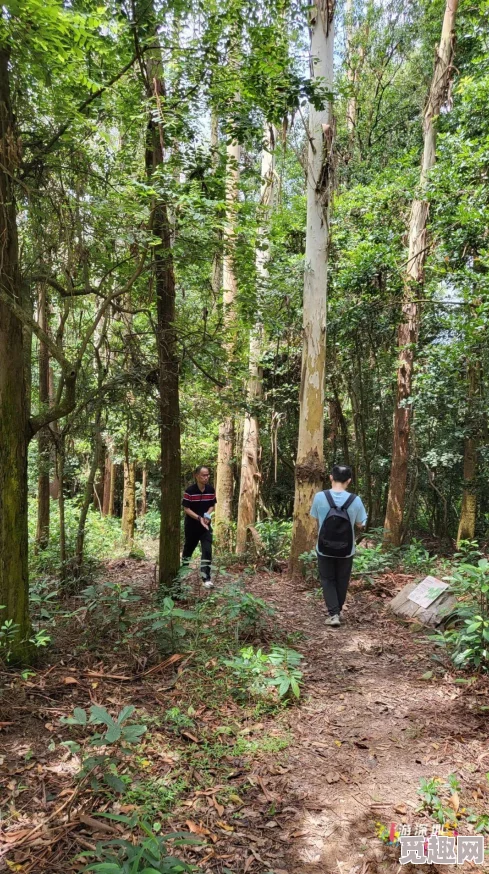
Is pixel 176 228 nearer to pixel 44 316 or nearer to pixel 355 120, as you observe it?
pixel 44 316

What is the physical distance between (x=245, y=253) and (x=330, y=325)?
468 centimetres

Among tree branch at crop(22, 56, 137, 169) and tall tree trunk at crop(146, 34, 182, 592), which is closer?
tree branch at crop(22, 56, 137, 169)

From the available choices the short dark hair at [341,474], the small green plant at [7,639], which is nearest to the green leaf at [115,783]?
the small green plant at [7,639]

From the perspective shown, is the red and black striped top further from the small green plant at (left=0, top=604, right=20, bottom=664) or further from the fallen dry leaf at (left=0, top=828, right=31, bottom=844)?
the fallen dry leaf at (left=0, top=828, right=31, bottom=844)

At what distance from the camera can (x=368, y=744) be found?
11.2ft

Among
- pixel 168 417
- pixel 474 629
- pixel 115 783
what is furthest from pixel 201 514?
pixel 115 783

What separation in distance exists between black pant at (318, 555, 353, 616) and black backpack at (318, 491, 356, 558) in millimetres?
147

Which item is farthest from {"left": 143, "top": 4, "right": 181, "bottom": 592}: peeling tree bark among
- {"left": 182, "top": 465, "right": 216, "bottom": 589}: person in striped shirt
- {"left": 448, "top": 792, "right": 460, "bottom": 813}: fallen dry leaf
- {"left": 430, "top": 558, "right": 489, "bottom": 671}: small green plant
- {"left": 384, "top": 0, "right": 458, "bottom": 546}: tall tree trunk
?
{"left": 384, "top": 0, "right": 458, "bottom": 546}: tall tree trunk

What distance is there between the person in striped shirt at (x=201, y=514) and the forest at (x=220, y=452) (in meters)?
0.42

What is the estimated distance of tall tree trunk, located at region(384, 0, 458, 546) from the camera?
959 cm

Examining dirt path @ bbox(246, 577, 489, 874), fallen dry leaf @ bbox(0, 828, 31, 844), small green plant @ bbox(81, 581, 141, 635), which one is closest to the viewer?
fallen dry leaf @ bbox(0, 828, 31, 844)

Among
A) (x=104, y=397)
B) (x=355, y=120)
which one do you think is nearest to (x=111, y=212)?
(x=104, y=397)

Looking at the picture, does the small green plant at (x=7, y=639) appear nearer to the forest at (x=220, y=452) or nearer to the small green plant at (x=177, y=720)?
the forest at (x=220, y=452)

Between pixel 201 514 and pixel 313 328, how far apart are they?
10.8 feet
